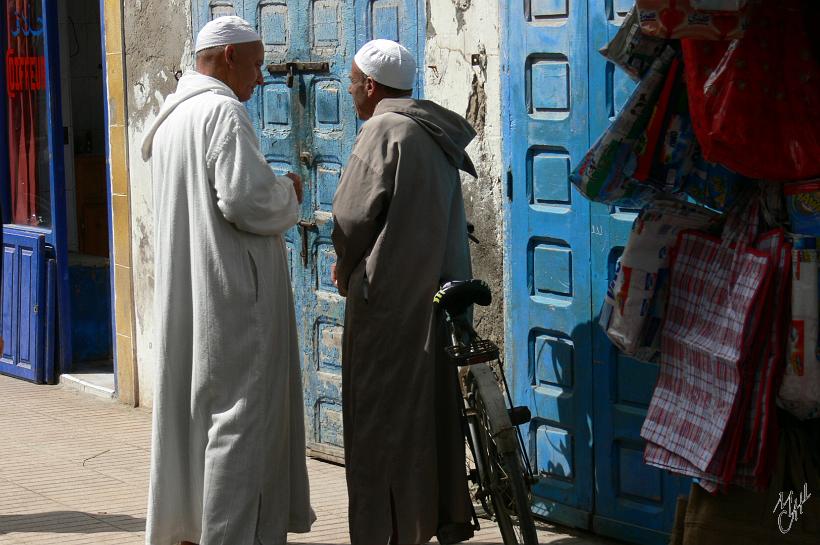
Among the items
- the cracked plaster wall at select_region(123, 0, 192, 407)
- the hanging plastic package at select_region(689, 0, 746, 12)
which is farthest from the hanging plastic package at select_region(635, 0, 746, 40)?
the cracked plaster wall at select_region(123, 0, 192, 407)

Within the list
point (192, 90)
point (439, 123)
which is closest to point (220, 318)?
point (192, 90)

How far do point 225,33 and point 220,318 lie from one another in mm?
1050

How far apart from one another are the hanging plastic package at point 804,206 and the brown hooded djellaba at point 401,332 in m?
1.58

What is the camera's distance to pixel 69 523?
5652mm

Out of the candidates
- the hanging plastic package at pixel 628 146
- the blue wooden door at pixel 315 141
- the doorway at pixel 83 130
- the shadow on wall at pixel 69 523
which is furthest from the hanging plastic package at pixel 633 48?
the doorway at pixel 83 130

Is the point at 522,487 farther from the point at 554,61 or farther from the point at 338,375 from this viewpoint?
the point at 338,375

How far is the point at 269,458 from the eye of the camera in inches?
188

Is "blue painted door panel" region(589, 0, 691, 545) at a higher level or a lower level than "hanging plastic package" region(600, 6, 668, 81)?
lower

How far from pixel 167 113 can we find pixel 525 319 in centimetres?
162

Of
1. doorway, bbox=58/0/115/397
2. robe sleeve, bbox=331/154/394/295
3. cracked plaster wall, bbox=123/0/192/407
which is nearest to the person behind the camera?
robe sleeve, bbox=331/154/394/295

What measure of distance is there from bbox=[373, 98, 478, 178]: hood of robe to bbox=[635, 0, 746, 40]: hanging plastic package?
1574 mm

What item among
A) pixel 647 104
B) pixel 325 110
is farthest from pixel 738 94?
pixel 325 110

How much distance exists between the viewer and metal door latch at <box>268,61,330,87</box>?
6305mm

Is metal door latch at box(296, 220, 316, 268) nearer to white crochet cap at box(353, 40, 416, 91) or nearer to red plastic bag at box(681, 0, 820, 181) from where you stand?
white crochet cap at box(353, 40, 416, 91)
